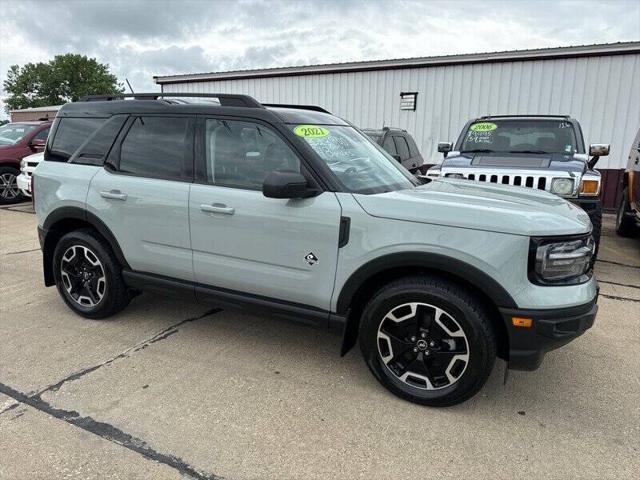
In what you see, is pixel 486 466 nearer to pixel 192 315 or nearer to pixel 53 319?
pixel 192 315

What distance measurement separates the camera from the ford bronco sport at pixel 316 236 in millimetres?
2619

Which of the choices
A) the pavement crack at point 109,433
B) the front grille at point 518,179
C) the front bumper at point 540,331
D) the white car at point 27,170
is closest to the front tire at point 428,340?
the front bumper at point 540,331

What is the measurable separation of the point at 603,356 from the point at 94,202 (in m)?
4.09

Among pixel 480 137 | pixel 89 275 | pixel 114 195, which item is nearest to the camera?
pixel 114 195

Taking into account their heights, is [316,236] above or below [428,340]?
above

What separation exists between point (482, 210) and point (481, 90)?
33.6 feet

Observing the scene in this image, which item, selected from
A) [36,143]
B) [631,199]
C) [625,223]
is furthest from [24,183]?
[625,223]

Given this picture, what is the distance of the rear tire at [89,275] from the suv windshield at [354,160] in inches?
76.7

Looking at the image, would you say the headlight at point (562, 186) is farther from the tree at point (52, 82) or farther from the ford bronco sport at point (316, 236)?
the tree at point (52, 82)

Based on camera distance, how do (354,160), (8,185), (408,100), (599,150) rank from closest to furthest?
(354,160) → (599,150) → (8,185) → (408,100)

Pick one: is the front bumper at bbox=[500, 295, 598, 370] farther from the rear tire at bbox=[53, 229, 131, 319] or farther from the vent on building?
the vent on building

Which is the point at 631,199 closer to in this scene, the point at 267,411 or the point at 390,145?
the point at 390,145

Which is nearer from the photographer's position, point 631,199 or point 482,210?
point 482,210

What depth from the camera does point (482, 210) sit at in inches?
104
